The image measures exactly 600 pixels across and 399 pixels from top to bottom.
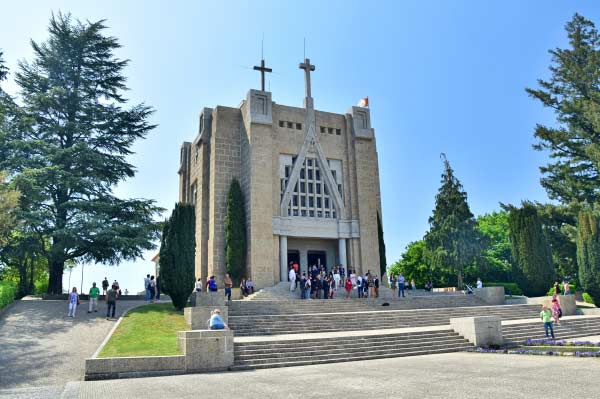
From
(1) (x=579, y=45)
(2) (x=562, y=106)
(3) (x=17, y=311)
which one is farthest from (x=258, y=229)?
(1) (x=579, y=45)

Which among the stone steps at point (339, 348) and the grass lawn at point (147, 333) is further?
the stone steps at point (339, 348)

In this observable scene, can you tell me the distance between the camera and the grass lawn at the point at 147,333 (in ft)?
42.7

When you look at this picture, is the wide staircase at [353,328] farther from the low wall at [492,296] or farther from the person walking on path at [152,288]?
the person walking on path at [152,288]

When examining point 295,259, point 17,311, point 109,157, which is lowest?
point 17,311

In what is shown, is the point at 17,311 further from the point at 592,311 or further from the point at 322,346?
the point at 592,311

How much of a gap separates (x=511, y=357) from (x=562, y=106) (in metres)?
30.1

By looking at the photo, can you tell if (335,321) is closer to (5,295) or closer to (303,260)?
(303,260)

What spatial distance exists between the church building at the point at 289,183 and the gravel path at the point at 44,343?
8815 mm

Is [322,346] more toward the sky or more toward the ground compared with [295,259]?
more toward the ground

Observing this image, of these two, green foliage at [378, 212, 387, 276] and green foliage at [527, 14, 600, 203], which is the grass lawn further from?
green foliage at [527, 14, 600, 203]

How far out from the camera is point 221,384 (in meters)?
9.98

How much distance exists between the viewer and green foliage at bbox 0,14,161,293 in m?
25.6

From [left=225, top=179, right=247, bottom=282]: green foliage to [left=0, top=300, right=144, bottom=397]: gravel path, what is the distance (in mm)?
7069

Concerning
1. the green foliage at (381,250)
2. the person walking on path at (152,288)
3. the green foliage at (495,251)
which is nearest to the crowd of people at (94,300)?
the person walking on path at (152,288)
